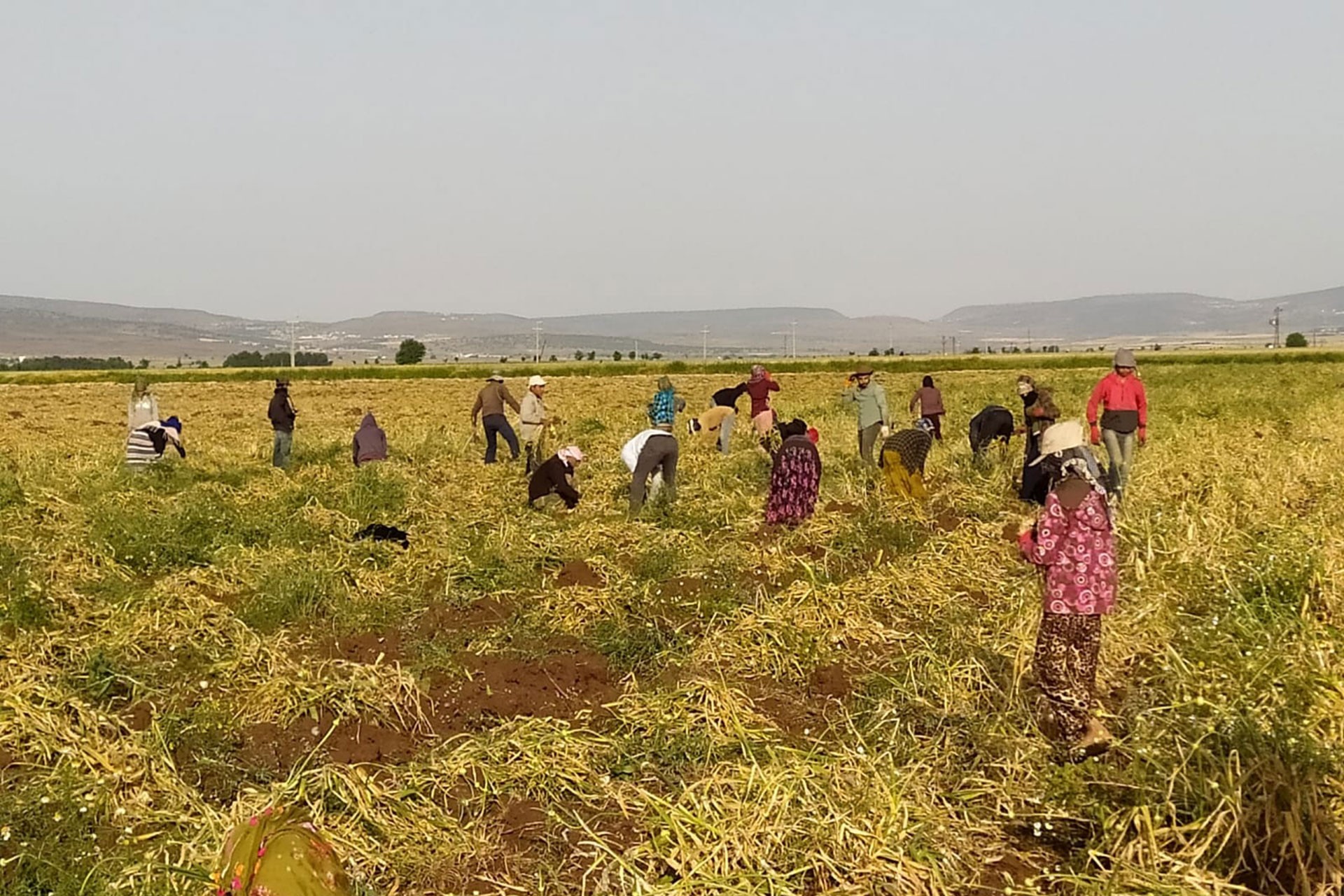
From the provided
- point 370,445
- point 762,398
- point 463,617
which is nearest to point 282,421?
point 370,445

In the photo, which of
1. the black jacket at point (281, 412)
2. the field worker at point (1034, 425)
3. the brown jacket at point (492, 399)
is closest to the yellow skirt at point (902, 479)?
the field worker at point (1034, 425)

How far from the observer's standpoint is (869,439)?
43.6 ft

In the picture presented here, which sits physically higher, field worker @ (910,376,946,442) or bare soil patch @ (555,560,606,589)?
field worker @ (910,376,946,442)

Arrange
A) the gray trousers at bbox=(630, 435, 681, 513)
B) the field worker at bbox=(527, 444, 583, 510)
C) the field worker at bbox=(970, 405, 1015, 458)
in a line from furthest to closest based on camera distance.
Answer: the field worker at bbox=(970, 405, 1015, 458)
the field worker at bbox=(527, 444, 583, 510)
the gray trousers at bbox=(630, 435, 681, 513)

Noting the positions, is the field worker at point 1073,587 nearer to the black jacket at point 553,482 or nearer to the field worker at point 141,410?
the black jacket at point 553,482

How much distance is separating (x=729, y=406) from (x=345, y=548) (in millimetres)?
7846

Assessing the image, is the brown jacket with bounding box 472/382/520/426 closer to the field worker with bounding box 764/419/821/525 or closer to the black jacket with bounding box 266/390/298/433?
the black jacket with bounding box 266/390/298/433

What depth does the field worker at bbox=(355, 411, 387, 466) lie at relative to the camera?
1366 cm

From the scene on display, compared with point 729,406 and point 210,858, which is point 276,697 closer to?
point 210,858

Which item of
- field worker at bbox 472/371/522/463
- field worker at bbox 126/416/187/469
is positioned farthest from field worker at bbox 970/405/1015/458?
field worker at bbox 126/416/187/469

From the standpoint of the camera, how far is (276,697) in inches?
233

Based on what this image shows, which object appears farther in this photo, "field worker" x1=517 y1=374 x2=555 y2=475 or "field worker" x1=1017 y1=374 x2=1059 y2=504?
"field worker" x1=517 y1=374 x2=555 y2=475

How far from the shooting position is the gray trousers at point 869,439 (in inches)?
518

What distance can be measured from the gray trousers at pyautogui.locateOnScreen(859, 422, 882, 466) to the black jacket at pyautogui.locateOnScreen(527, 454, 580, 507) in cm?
402
